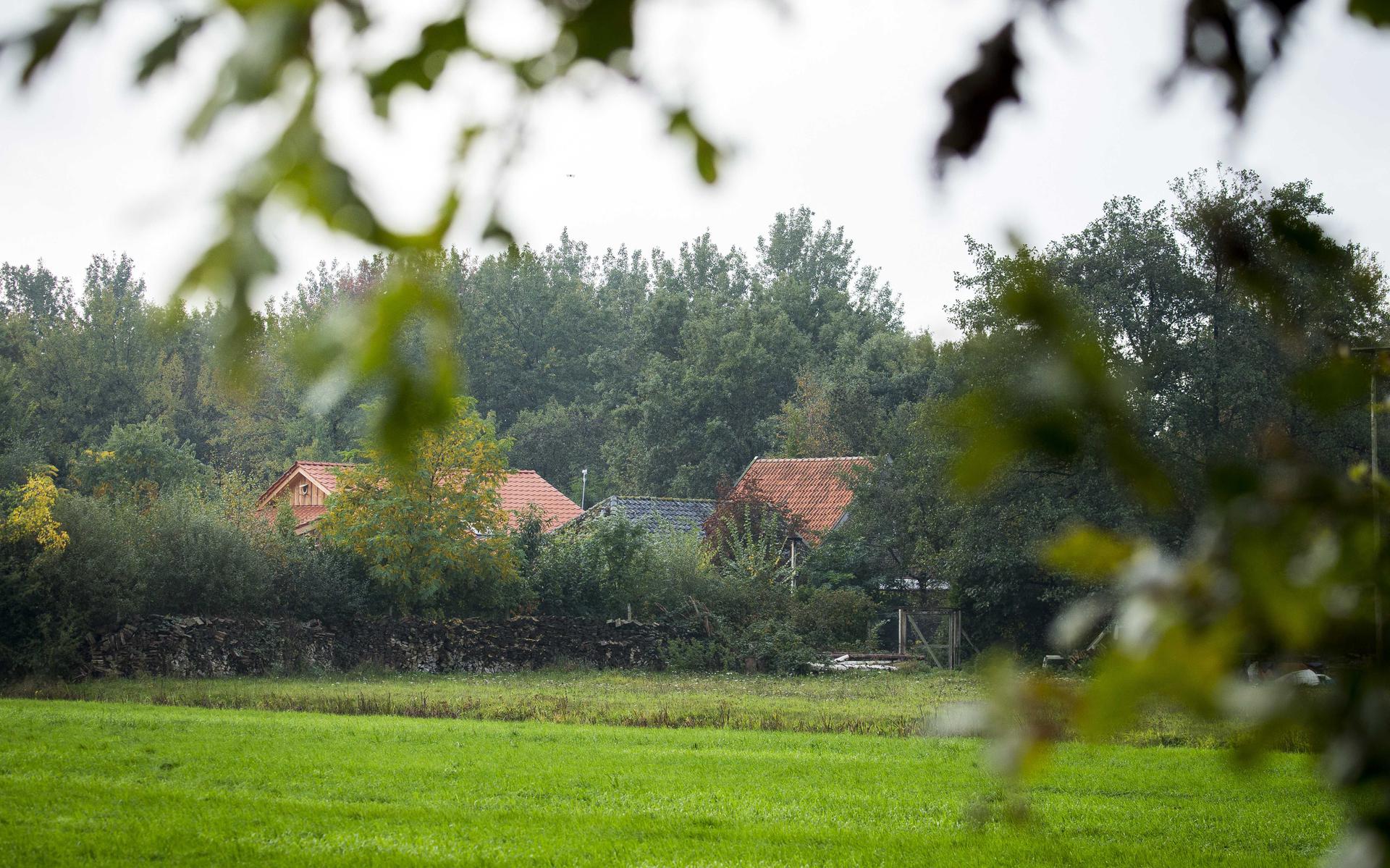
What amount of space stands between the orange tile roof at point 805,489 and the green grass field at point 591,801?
21554mm

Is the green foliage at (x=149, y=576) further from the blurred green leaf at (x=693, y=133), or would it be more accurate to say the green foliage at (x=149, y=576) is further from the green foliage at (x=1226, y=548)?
the green foliage at (x=1226, y=548)

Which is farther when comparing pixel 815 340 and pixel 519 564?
pixel 815 340

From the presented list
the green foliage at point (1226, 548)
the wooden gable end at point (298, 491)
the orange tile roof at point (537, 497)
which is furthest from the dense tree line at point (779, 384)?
the orange tile roof at point (537, 497)

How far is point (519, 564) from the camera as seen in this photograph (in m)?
24.8

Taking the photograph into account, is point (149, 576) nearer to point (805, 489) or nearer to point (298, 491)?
point (298, 491)

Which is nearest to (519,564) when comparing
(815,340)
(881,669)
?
(881,669)

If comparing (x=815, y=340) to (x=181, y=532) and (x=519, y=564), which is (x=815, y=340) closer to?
(x=519, y=564)

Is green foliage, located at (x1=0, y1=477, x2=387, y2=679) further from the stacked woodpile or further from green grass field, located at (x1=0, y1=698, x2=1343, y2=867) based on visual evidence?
green grass field, located at (x1=0, y1=698, x2=1343, y2=867)

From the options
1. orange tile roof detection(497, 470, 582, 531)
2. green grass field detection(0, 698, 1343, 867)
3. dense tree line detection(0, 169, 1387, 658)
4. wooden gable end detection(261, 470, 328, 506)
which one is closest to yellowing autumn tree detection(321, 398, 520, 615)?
dense tree line detection(0, 169, 1387, 658)

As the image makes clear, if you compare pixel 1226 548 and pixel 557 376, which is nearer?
pixel 1226 548

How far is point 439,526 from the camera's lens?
2345 cm

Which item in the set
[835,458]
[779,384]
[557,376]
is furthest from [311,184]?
[557,376]

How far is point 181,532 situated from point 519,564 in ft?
21.2

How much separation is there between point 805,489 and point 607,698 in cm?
2139
